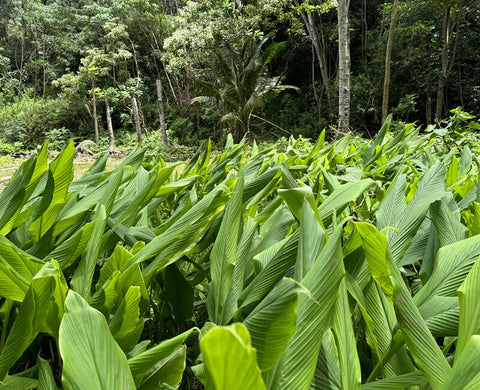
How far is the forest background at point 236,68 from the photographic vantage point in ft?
28.7

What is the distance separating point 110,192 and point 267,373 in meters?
0.38

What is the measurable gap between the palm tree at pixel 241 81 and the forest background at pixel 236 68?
4 centimetres

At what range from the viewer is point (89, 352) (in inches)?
8.9

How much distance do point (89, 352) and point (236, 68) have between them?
9.01 metres

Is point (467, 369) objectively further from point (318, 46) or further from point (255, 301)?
point (318, 46)

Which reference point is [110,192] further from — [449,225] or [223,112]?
[223,112]

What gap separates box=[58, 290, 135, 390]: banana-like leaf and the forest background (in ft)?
16.9

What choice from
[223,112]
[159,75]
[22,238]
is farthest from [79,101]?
[22,238]

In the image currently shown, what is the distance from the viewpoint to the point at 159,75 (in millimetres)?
16297

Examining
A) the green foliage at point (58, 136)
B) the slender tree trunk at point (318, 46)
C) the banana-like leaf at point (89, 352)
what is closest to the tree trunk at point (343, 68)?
the banana-like leaf at point (89, 352)

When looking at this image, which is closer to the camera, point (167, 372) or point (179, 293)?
point (167, 372)

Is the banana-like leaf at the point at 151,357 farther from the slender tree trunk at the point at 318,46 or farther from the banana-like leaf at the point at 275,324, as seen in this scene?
the slender tree trunk at the point at 318,46

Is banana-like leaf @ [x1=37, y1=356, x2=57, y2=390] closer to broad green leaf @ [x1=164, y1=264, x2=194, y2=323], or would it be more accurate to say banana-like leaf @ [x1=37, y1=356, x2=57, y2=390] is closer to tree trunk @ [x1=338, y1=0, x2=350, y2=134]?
broad green leaf @ [x1=164, y1=264, x2=194, y2=323]

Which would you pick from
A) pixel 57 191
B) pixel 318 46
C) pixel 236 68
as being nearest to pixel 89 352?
pixel 57 191
